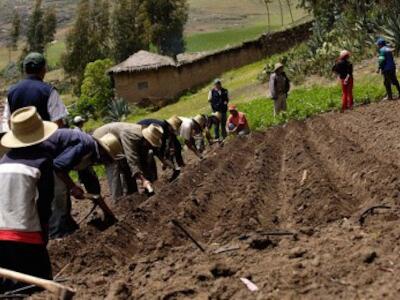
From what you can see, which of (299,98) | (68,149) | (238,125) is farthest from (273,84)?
(68,149)

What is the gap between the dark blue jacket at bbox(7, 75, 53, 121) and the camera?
25.2 feet

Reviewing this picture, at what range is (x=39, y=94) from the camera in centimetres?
770

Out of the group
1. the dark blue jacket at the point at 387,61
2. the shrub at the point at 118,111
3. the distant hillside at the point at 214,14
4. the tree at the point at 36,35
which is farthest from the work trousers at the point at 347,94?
the distant hillside at the point at 214,14

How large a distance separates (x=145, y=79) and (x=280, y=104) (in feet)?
68.3

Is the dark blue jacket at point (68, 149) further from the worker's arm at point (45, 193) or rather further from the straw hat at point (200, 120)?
the straw hat at point (200, 120)

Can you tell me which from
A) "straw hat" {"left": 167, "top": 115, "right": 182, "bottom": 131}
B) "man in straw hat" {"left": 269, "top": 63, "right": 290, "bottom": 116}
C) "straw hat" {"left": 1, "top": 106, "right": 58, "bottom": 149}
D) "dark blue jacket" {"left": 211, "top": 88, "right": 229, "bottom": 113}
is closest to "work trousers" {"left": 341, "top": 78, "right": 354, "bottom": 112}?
"man in straw hat" {"left": 269, "top": 63, "right": 290, "bottom": 116}

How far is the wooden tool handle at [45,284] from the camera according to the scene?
4.64 m

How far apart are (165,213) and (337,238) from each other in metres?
3.44

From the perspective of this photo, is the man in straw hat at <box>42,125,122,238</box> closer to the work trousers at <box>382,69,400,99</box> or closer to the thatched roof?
the work trousers at <box>382,69,400,99</box>

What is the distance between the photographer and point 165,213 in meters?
8.82

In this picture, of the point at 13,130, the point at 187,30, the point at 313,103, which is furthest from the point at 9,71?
the point at 13,130

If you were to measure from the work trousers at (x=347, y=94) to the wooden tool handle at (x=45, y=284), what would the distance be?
12557 mm

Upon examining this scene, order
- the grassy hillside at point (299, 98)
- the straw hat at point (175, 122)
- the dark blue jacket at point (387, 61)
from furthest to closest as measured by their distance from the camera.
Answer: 1. the grassy hillside at point (299, 98)
2. the dark blue jacket at point (387, 61)
3. the straw hat at point (175, 122)

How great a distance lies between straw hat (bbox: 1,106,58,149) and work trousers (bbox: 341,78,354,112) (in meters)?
11.8
